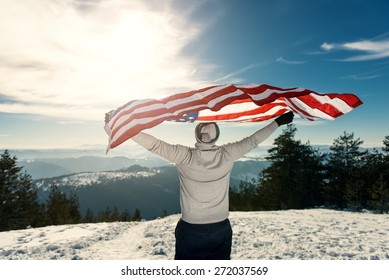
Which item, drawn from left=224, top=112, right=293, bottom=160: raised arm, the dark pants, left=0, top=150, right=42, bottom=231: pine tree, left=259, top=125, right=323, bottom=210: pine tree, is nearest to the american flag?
left=224, top=112, right=293, bottom=160: raised arm

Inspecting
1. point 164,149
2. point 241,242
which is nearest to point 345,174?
point 241,242

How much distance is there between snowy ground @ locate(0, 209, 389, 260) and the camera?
8.18m

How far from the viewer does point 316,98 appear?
5977mm

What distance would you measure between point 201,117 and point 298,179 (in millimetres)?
39070

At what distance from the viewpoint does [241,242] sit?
31.1 ft

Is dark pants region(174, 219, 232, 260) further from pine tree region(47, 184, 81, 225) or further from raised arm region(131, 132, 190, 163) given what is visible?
pine tree region(47, 184, 81, 225)

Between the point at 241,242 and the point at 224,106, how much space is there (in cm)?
599

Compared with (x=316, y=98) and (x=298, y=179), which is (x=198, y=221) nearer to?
(x=316, y=98)

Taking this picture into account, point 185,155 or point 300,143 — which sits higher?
point 300,143

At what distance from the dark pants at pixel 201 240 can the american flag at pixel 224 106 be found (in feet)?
4.95

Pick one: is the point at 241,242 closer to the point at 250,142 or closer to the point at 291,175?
the point at 250,142

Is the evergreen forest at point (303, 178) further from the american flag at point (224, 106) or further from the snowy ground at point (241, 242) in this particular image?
the american flag at point (224, 106)
